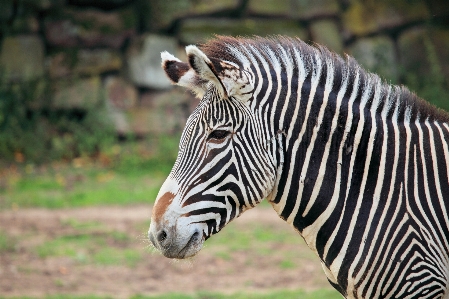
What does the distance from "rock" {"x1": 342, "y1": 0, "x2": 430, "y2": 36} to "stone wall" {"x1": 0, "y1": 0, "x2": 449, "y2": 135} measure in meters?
0.02

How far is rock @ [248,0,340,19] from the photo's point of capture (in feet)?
42.9

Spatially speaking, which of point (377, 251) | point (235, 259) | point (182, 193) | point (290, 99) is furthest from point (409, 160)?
point (235, 259)

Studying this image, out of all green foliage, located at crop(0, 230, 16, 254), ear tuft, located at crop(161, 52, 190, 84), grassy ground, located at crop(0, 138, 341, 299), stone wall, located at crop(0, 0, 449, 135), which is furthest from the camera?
stone wall, located at crop(0, 0, 449, 135)

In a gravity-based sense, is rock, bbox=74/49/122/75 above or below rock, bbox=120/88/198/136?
above

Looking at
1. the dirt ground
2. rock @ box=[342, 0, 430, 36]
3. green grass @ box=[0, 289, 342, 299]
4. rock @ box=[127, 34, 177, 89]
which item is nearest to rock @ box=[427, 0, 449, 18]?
rock @ box=[342, 0, 430, 36]

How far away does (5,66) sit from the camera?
11836 millimetres

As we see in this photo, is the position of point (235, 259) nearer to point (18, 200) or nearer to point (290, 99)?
point (18, 200)

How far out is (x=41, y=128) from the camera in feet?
39.2

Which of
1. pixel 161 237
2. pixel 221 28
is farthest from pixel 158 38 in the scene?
pixel 161 237

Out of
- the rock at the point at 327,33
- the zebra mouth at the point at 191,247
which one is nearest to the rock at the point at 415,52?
the rock at the point at 327,33

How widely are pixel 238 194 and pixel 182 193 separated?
28cm

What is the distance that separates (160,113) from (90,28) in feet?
7.62

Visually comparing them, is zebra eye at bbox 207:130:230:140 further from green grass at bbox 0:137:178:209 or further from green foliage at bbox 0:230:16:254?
green grass at bbox 0:137:178:209

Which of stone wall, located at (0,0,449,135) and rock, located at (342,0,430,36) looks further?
rock, located at (342,0,430,36)
